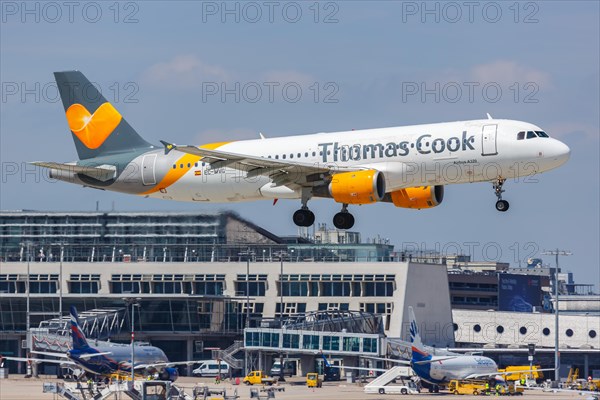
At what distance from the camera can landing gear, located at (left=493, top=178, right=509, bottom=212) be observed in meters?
65.5

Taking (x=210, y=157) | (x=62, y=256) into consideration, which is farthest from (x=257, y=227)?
(x=210, y=157)

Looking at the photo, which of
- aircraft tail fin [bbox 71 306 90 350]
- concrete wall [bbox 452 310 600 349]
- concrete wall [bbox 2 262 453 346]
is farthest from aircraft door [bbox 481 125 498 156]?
concrete wall [bbox 452 310 600 349]

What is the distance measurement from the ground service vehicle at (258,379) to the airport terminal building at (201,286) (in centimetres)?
954

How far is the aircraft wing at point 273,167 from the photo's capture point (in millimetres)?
66938

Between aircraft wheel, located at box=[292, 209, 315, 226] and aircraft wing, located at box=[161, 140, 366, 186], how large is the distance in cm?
189

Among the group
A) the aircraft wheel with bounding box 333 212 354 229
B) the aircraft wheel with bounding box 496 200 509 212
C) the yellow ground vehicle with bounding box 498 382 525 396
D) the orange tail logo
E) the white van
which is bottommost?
the yellow ground vehicle with bounding box 498 382 525 396

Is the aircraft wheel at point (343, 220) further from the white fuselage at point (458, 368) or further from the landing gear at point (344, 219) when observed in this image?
the white fuselage at point (458, 368)

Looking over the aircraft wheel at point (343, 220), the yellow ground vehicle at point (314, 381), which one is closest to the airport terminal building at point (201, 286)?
the yellow ground vehicle at point (314, 381)

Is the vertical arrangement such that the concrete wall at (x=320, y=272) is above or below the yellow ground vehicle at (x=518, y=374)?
above

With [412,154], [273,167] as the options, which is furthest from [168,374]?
[412,154]

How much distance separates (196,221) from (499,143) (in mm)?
59624

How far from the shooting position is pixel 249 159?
2638 inches

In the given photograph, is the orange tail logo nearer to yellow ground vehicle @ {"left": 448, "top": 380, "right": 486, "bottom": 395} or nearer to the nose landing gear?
the nose landing gear

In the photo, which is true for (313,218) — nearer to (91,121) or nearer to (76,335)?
(91,121)
